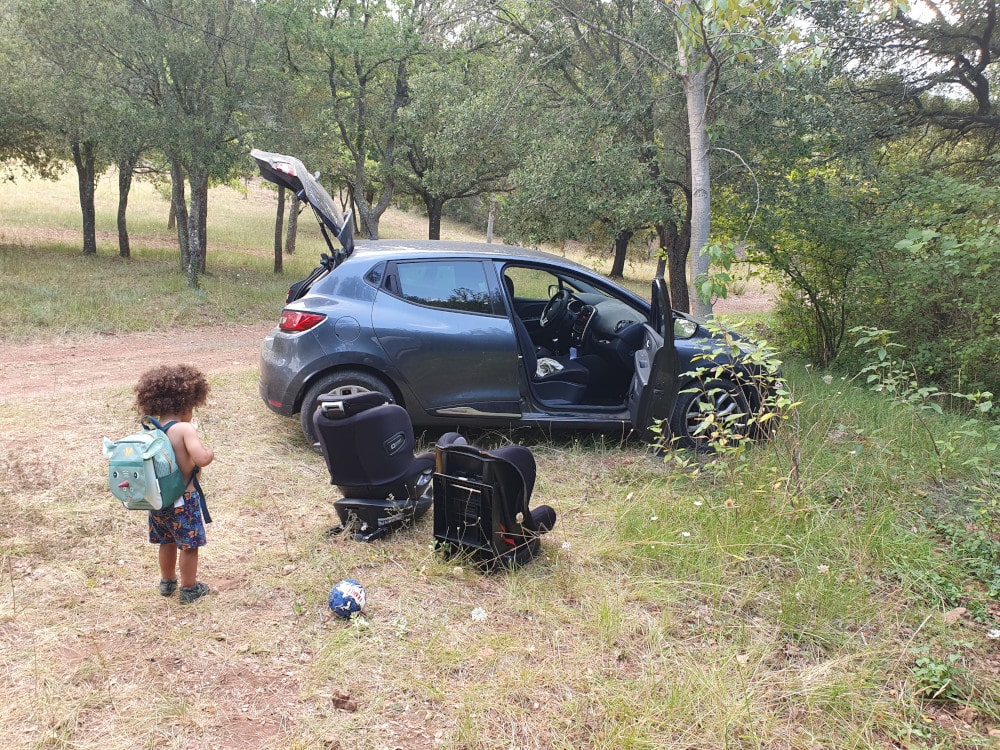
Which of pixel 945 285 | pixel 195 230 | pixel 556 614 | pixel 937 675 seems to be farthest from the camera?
pixel 195 230

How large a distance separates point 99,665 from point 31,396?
16.1 feet

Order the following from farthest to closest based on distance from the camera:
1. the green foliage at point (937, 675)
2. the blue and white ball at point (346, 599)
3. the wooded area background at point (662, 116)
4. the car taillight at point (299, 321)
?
the wooded area background at point (662, 116), the car taillight at point (299, 321), the blue and white ball at point (346, 599), the green foliage at point (937, 675)

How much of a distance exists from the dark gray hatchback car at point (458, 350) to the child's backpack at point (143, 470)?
200cm

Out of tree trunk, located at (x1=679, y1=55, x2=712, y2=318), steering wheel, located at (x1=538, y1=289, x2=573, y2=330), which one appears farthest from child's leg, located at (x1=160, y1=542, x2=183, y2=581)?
tree trunk, located at (x1=679, y1=55, x2=712, y2=318)

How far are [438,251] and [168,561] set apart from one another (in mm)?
3081

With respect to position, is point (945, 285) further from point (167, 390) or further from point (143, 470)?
point (143, 470)

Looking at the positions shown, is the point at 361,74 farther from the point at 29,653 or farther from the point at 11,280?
the point at 29,653

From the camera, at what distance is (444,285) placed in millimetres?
5375

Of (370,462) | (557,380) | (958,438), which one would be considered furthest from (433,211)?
(370,462)

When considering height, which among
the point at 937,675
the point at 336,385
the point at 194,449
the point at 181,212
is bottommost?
the point at 937,675

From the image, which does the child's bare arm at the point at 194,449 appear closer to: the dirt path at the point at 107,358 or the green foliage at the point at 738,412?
the green foliage at the point at 738,412

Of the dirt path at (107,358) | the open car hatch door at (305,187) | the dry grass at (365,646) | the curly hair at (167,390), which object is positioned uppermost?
the open car hatch door at (305,187)

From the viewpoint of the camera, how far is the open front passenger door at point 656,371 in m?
4.82

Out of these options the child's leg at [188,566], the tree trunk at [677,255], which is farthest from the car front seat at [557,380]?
the tree trunk at [677,255]
